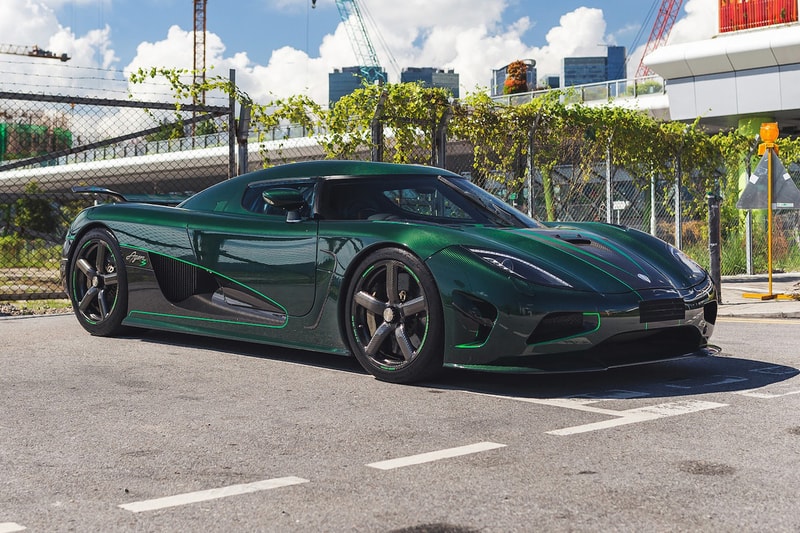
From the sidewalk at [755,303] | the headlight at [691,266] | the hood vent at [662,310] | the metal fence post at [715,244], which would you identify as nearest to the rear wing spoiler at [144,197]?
the headlight at [691,266]

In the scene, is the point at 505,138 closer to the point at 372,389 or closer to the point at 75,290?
the point at 75,290

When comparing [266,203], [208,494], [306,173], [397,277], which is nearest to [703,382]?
[397,277]

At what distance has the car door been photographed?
5.54 metres

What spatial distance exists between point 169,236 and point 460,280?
7.66 ft

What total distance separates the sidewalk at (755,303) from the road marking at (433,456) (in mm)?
6185

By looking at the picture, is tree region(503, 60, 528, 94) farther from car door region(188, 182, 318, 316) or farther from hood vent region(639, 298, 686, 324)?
hood vent region(639, 298, 686, 324)

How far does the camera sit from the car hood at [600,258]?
4.90 m

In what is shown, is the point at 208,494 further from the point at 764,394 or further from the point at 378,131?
the point at 378,131

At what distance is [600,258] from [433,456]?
2.01 m

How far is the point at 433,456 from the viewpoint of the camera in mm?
3537

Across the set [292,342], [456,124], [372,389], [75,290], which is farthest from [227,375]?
[456,124]

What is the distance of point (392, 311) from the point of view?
5.08 m

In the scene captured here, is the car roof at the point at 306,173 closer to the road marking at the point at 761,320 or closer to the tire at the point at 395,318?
the tire at the point at 395,318

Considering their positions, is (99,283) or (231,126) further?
(231,126)
